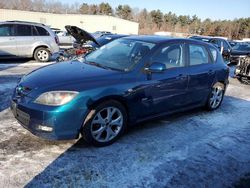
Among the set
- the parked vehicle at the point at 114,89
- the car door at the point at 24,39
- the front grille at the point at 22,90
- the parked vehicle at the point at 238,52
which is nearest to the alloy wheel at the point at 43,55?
the car door at the point at 24,39

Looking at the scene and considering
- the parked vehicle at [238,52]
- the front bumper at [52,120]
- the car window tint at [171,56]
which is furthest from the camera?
the parked vehicle at [238,52]

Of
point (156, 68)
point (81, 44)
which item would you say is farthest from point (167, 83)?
point (81, 44)

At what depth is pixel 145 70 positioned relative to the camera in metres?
4.89

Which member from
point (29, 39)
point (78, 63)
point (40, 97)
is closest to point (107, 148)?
point (40, 97)

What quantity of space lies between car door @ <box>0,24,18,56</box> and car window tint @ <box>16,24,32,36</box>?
269mm

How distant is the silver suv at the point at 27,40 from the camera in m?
12.0

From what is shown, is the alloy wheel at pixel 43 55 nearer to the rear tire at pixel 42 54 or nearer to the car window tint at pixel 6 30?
the rear tire at pixel 42 54

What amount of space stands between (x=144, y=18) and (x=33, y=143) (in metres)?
96.4

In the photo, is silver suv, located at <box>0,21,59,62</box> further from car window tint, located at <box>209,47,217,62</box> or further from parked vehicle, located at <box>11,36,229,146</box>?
car window tint, located at <box>209,47,217,62</box>

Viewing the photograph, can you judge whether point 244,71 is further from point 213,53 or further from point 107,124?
point 107,124

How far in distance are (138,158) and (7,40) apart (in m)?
9.67

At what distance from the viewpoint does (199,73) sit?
5.94 metres

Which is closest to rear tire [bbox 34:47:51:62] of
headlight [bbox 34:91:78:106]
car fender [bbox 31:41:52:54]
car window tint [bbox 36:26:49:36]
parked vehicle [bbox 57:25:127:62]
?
car fender [bbox 31:41:52:54]

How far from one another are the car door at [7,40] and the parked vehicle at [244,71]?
350 inches
